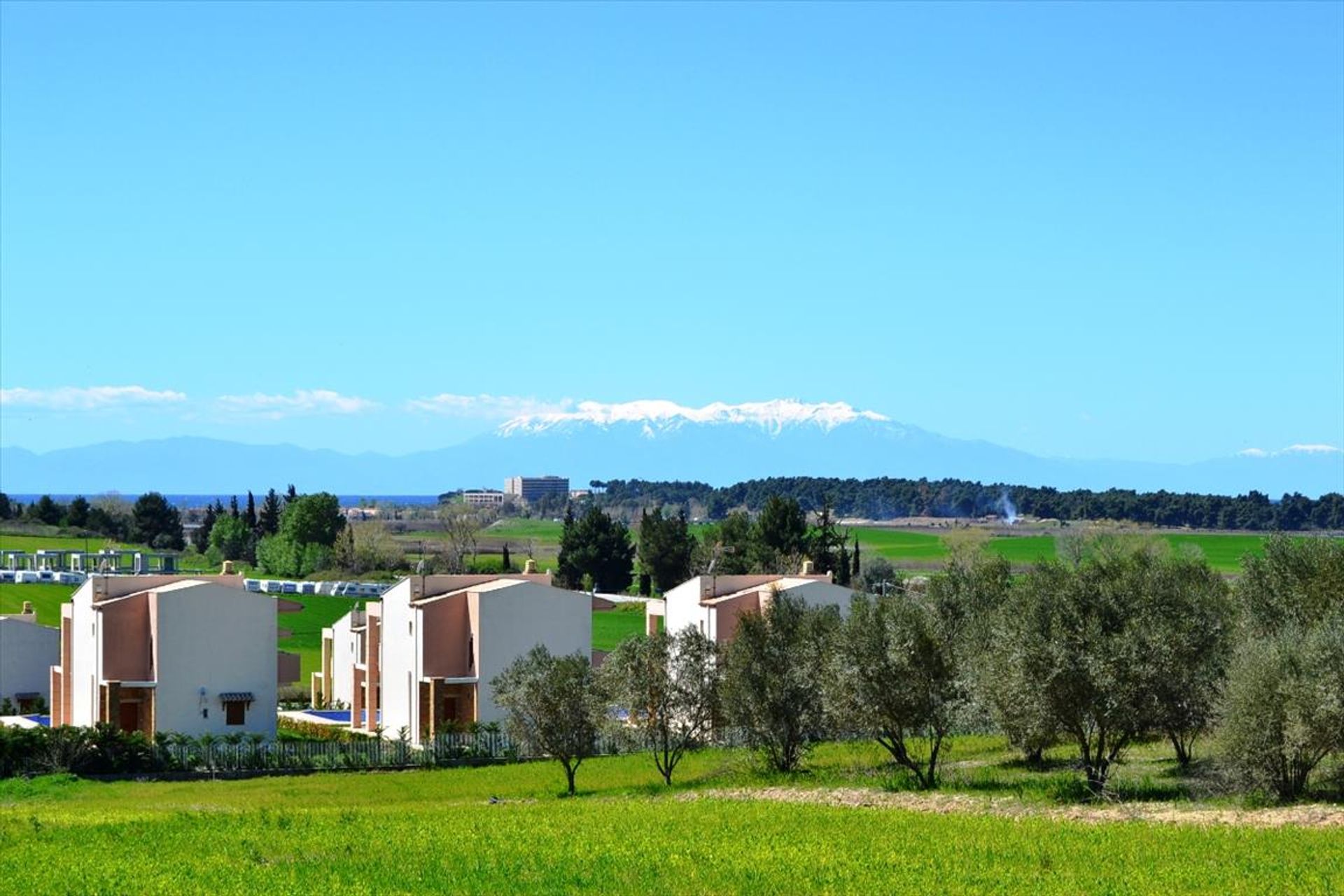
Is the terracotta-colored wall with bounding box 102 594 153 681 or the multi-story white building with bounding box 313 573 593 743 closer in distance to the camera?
the terracotta-colored wall with bounding box 102 594 153 681

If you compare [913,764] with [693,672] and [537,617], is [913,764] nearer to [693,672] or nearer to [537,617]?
[693,672]

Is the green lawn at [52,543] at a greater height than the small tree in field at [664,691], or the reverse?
the green lawn at [52,543]

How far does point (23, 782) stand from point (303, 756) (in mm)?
8810

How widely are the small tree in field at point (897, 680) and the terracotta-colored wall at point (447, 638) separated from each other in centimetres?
2342

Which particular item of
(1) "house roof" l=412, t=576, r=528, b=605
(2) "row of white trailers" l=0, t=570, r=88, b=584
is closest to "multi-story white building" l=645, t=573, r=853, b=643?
(1) "house roof" l=412, t=576, r=528, b=605

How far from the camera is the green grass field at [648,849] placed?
28.6 meters

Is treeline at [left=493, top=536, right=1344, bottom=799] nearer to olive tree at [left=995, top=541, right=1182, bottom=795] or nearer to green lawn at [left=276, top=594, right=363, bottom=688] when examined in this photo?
olive tree at [left=995, top=541, right=1182, bottom=795]

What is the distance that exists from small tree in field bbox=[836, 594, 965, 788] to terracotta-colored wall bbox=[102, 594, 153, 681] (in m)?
29.3

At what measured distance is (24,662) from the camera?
242 feet

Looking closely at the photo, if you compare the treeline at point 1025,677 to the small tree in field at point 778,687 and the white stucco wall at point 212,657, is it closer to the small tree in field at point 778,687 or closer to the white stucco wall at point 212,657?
the small tree in field at point 778,687

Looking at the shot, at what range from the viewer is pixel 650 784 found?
1929 inches

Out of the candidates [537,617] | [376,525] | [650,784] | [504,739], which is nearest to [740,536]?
[376,525]

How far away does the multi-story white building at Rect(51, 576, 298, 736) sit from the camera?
6225 centimetres

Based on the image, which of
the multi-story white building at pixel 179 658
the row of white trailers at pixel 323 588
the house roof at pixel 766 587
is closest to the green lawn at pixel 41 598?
the row of white trailers at pixel 323 588
